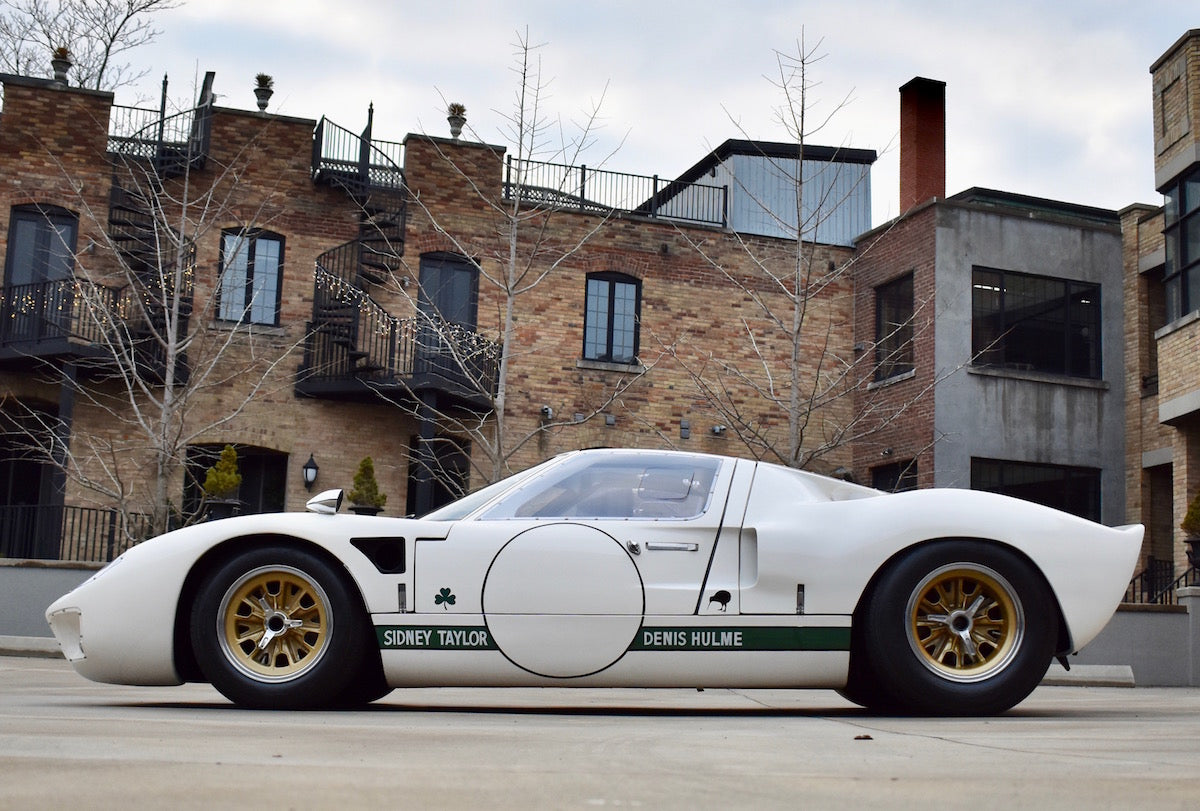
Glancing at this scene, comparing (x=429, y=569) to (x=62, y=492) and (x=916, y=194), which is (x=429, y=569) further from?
(x=916, y=194)

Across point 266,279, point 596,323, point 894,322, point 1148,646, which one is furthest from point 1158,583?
point 266,279

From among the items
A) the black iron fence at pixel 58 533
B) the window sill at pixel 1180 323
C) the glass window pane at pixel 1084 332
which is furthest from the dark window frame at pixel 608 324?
the window sill at pixel 1180 323

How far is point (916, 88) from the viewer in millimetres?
26281

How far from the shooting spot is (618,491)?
6391 millimetres

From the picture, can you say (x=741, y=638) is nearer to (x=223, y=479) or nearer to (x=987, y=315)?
(x=223, y=479)

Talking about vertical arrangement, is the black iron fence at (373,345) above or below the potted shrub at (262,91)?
below

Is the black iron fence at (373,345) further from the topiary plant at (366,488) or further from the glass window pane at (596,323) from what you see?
the glass window pane at (596,323)

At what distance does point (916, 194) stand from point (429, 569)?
21313 millimetres

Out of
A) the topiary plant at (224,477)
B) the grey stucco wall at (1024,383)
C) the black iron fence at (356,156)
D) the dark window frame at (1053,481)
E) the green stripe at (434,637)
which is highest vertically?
the black iron fence at (356,156)

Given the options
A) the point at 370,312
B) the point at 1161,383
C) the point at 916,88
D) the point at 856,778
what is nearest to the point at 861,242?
the point at 916,88

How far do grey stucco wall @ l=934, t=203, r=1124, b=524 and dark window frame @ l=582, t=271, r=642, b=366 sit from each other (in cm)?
541

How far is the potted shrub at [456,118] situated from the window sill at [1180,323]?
1194 cm

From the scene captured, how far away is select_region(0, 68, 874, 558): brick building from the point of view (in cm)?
2189

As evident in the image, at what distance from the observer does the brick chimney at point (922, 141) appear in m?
25.9
